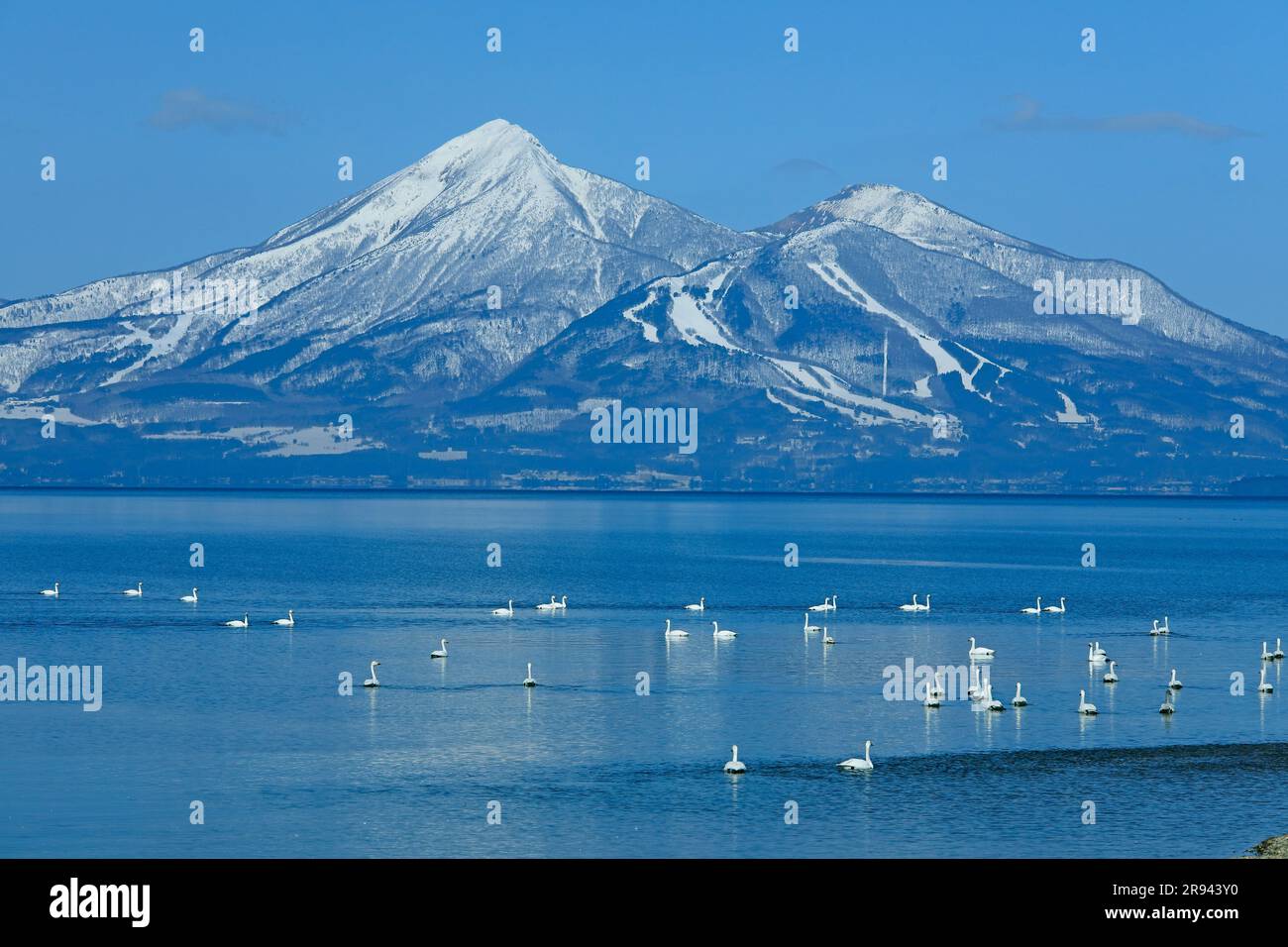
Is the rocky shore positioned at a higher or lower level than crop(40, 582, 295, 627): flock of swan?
lower

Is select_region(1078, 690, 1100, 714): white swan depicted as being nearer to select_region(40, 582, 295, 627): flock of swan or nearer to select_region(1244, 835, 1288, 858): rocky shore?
select_region(1244, 835, 1288, 858): rocky shore

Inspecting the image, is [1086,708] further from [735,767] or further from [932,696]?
A: [735,767]

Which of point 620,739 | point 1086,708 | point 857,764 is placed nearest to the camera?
point 857,764

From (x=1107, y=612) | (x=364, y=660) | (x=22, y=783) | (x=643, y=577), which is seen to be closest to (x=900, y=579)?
(x=643, y=577)

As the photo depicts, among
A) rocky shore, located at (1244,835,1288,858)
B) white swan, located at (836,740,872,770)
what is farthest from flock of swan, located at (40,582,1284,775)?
rocky shore, located at (1244,835,1288,858)

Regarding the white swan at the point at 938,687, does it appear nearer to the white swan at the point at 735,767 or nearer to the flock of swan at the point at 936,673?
the flock of swan at the point at 936,673

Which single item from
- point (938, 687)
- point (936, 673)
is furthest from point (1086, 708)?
point (936, 673)

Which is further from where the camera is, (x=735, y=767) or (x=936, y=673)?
(x=936, y=673)

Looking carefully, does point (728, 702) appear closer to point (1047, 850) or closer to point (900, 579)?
point (1047, 850)
